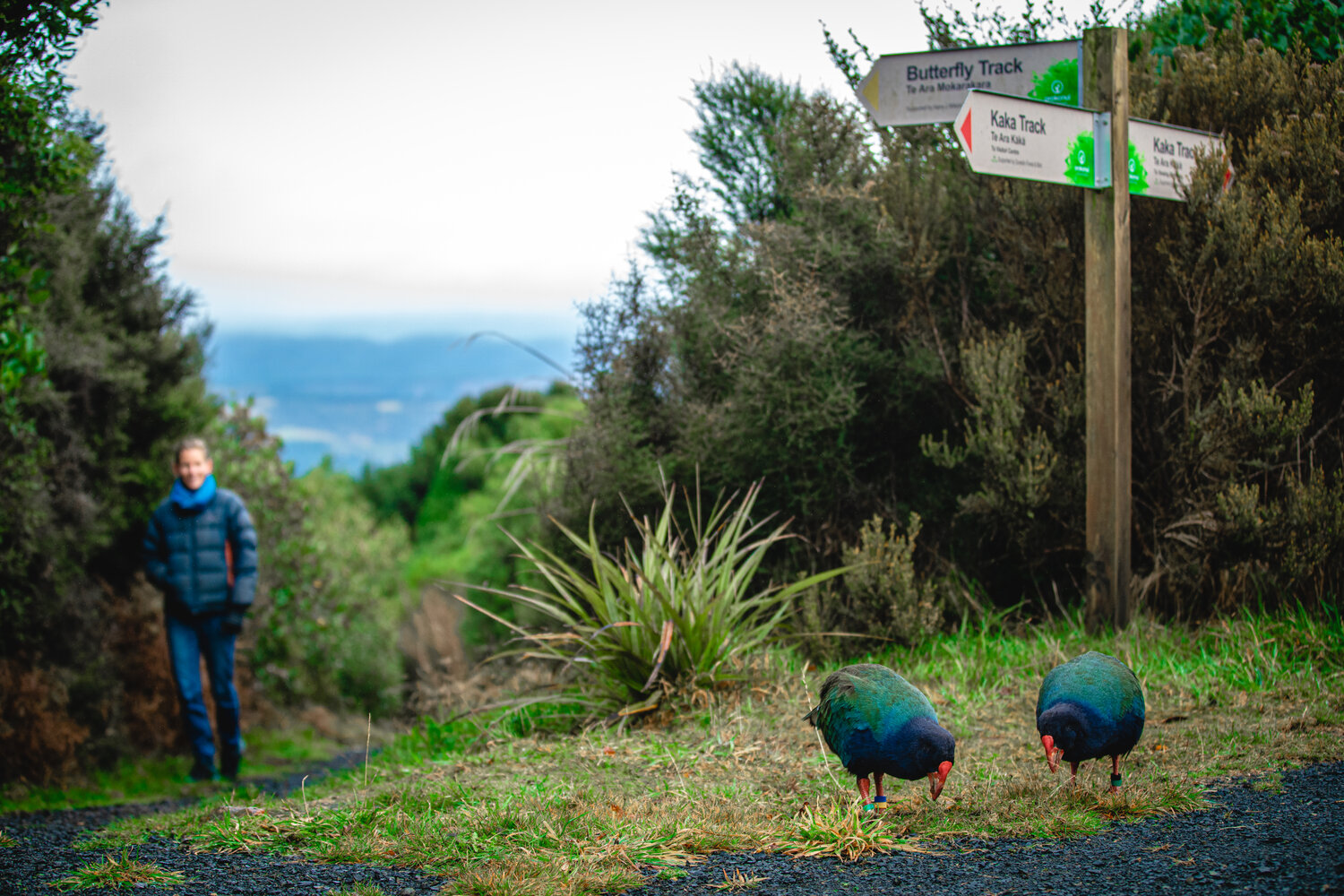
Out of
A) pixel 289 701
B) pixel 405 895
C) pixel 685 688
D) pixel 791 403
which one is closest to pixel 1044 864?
pixel 405 895

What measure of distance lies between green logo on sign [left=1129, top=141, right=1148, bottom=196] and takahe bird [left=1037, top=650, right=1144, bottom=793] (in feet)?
11.3

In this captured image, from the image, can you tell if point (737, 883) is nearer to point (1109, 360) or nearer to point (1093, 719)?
point (1093, 719)

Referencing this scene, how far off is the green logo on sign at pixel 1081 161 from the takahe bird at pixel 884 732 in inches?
135

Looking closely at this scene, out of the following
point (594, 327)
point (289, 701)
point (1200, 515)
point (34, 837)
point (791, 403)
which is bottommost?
point (289, 701)

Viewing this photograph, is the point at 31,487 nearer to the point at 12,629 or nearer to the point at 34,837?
the point at 12,629

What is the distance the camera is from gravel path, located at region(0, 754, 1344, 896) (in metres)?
2.49

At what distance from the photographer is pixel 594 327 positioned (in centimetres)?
780

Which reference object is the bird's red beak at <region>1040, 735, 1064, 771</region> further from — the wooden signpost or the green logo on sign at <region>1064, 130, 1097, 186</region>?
the green logo on sign at <region>1064, 130, 1097, 186</region>

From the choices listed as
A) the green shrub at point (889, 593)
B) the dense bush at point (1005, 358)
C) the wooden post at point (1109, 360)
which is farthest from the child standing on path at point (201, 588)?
the wooden post at point (1109, 360)

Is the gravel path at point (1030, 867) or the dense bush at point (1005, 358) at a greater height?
the dense bush at point (1005, 358)

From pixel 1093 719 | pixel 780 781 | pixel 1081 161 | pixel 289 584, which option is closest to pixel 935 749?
pixel 1093 719

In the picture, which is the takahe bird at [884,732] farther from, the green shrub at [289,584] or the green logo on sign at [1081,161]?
the green shrub at [289,584]

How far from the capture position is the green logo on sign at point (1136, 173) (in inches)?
219

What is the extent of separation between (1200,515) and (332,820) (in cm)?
468
